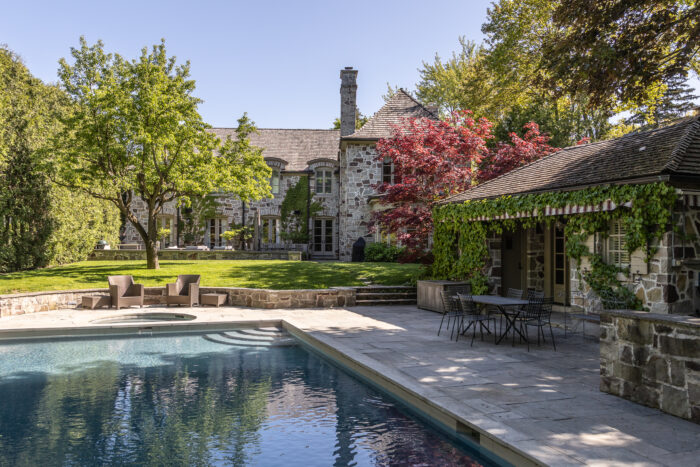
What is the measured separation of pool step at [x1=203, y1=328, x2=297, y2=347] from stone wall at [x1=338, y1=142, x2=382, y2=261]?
14.3 metres

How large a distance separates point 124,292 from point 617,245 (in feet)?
40.9

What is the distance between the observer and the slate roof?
29.3m

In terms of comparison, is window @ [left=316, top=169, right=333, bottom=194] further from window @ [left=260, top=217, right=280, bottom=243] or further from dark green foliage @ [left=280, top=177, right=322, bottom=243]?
window @ [left=260, top=217, right=280, bottom=243]

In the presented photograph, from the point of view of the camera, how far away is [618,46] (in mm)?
11195

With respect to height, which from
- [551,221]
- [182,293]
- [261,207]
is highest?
[261,207]

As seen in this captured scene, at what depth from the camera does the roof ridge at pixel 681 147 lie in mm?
8219

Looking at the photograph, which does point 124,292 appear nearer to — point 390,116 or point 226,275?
point 226,275

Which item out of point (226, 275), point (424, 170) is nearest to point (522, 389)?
point (424, 170)

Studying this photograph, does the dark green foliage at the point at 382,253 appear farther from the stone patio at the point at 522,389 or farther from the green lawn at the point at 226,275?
the stone patio at the point at 522,389

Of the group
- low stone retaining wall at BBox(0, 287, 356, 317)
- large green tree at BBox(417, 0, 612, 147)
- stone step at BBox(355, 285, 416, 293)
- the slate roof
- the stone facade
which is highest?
large green tree at BBox(417, 0, 612, 147)

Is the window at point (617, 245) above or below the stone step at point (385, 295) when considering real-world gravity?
above

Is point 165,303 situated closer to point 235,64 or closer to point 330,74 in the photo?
point 235,64

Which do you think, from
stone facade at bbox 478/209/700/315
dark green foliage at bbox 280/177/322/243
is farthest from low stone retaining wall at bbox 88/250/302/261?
stone facade at bbox 478/209/700/315

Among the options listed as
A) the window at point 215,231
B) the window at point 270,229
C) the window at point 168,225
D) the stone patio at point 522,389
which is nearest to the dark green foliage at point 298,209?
the window at point 270,229
